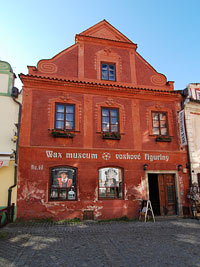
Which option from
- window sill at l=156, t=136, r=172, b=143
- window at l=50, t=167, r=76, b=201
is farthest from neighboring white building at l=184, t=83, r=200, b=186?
window at l=50, t=167, r=76, b=201

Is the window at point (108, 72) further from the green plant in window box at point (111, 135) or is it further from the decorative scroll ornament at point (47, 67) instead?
the green plant in window box at point (111, 135)

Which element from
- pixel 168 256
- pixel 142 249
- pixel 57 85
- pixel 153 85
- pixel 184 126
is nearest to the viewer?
pixel 168 256

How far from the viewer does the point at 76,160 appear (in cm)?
1071

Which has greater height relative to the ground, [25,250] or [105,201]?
[105,201]

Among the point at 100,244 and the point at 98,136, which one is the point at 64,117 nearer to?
the point at 98,136

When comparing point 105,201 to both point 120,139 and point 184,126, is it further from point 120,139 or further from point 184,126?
point 184,126

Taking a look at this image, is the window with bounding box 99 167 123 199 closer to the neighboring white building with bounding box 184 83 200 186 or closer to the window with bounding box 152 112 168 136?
the window with bounding box 152 112 168 136

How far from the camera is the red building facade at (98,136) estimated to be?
33.7 feet

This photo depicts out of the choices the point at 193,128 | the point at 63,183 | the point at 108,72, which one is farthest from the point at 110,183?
the point at 108,72

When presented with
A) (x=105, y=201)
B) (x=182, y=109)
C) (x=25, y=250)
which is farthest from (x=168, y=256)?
(x=182, y=109)

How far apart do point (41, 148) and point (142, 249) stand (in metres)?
6.53

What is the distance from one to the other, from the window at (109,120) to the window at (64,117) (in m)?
1.75

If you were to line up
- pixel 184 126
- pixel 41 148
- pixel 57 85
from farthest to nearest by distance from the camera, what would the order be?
pixel 184 126
pixel 57 85
pixel 41 148

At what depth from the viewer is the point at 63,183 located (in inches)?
410
